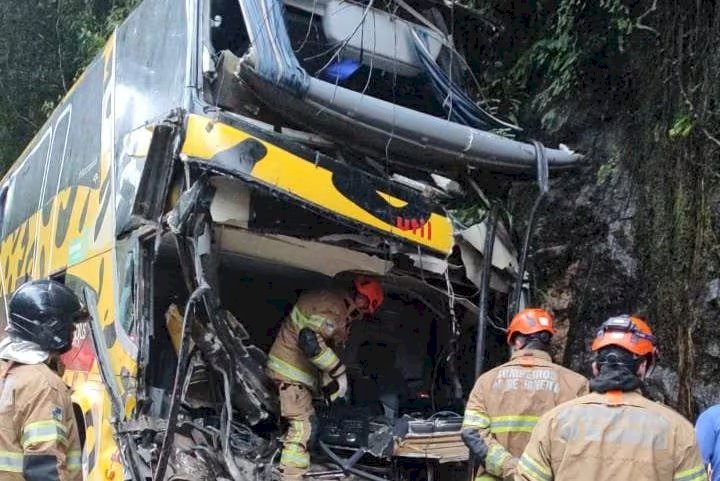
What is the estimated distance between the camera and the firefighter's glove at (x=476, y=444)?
12.0ft

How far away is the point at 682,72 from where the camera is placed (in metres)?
4.95

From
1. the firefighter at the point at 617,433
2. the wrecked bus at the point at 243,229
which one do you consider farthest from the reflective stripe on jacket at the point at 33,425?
the firefighter at the point at 617,433

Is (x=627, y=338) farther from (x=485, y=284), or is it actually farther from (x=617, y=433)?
(x=485, y=284)

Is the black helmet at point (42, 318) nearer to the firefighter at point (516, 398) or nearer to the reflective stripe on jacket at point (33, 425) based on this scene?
the reflective stripe on jacket at point (33, 425)

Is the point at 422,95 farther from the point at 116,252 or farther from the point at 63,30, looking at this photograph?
the point at 63,30

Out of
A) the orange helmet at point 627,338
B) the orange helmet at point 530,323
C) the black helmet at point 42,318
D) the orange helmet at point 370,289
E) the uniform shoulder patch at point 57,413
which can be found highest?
the orange helmet at point 370,289

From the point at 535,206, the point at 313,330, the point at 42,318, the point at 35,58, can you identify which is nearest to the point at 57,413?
the point at 42,318

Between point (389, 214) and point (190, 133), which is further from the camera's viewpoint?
point (389, 214)

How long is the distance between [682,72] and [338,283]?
8.20 ft

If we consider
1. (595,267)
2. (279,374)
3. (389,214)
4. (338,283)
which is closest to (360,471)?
(279,374)

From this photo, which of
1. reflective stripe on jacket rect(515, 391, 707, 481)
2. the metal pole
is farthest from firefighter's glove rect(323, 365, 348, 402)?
reflective stripe on jacket rect(515, 391, 707, 481)

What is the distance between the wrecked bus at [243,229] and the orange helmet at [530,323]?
319mm

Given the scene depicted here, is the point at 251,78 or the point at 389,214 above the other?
the point at 251,78

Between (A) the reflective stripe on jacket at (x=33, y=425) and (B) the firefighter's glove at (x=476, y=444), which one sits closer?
(A) the reflective stripe on jacket at (x=33, y=425)
